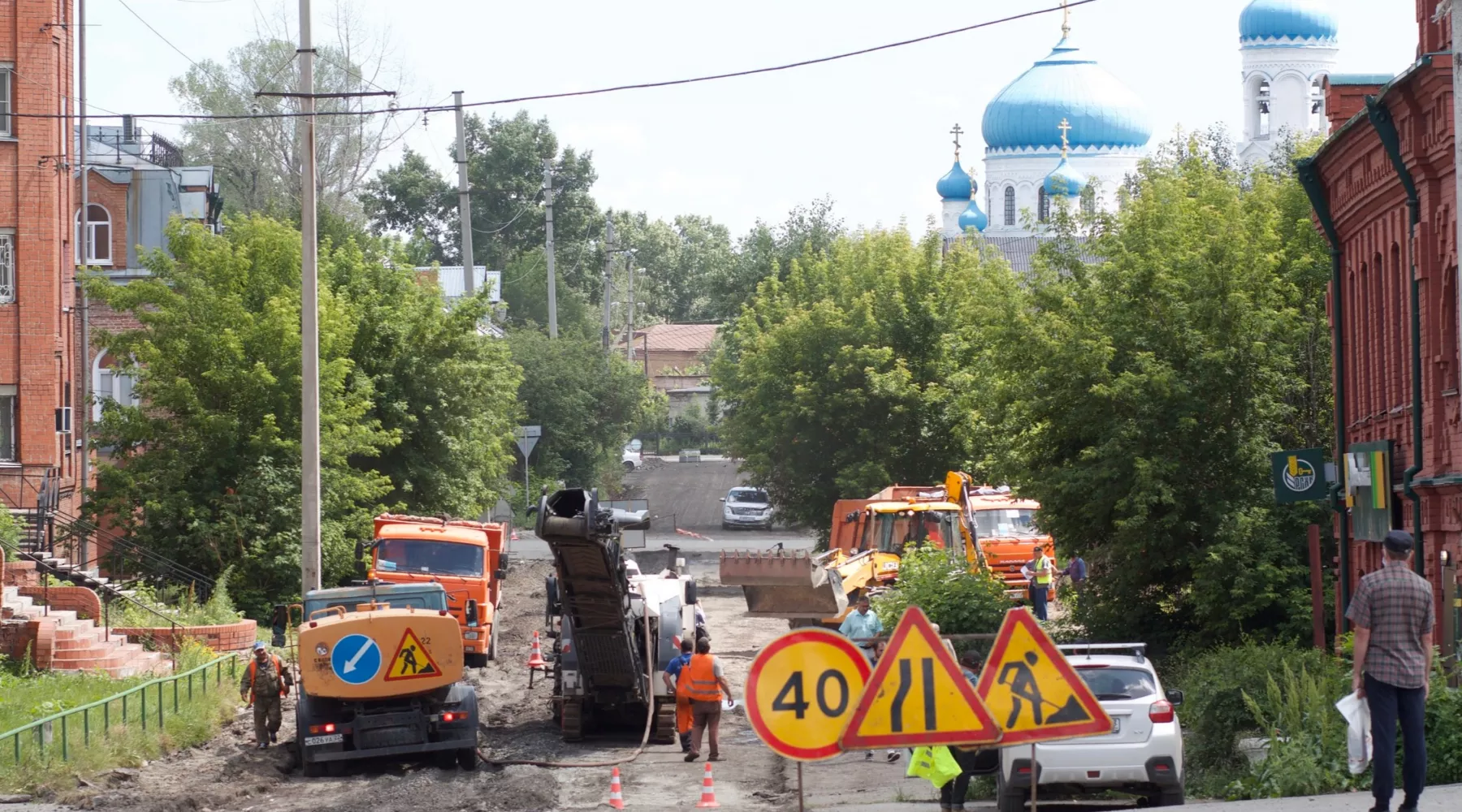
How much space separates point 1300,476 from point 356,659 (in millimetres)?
11234

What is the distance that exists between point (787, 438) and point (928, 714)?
36.0 meters

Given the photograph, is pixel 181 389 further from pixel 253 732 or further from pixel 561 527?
pixel 561 527

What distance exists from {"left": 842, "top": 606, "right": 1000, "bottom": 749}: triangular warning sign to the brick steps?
15688mm

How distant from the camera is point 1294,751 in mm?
13820

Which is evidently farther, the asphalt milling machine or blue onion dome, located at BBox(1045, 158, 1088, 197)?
blue onion dome, located at BBox(1045, 158, 1088, 197)

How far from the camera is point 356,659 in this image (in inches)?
732

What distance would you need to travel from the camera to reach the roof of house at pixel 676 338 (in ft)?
412

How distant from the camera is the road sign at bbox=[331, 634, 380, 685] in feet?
61.0

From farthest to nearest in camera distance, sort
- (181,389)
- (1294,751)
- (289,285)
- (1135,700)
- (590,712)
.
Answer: (289,285) → (181,389) → (590,712) → (1135,700) → (1294,751)

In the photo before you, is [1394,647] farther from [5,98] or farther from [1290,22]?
[1290,22]

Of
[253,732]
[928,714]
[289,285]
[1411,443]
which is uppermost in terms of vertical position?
[289,285]

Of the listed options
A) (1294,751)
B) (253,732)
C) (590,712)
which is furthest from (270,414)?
(1294,751)

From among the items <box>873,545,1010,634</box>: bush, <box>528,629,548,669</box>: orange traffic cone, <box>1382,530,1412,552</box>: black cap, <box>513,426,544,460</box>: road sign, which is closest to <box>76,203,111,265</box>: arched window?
<box>513,426,544,460</box>: road sign

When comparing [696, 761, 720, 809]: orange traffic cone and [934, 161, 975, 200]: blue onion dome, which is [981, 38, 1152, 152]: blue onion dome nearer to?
[934, 161, 975, 200]: blue onion dome
